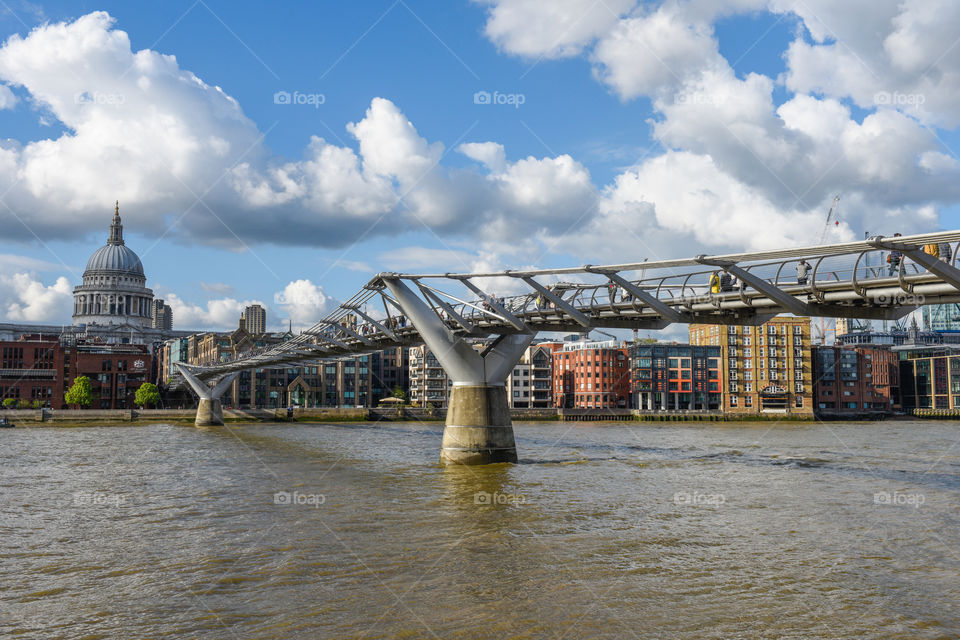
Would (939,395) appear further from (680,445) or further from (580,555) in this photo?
(580,555)

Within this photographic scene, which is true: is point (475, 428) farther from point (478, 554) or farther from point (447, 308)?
point (478, 554)

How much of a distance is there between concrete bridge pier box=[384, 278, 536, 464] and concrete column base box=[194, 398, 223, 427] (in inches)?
2413

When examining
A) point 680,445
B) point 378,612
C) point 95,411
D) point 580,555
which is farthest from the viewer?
point 95,411

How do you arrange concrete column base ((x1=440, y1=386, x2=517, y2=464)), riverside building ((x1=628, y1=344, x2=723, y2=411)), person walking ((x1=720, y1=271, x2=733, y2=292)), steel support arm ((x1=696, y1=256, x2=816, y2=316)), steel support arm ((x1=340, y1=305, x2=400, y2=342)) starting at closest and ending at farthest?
steel support arm ((x1=696, y1=256, x2=816, y2=316)), person walking ((x1=720, y1=271, x2=733, y2=292)), concrete column base ((x1=440, y1=386, x2=517, y2=464)), steel support arm ((x1=340, y1=305, x2=400, y2=342)), riverside building ((x1=628, y1=344, x2=723, y2=411))

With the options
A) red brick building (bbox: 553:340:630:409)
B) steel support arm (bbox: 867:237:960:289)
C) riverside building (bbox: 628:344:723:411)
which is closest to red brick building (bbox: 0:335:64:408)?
red brick building (bbox: 553:340:630:409)

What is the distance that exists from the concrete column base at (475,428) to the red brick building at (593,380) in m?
96.2

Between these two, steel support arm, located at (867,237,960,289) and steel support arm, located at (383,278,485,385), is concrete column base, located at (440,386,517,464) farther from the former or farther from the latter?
steel support arm, located at (867,237,960,289)

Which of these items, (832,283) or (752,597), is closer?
(752,597)

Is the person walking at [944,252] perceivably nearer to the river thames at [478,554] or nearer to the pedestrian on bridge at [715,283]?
the river thames at [478,554]

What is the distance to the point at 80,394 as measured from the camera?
108m

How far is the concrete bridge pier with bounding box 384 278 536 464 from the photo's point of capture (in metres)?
38.6

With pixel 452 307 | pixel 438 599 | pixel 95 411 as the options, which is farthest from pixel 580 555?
pixel 95 411

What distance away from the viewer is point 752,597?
14945mm

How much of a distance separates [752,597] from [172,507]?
18.6 meters
